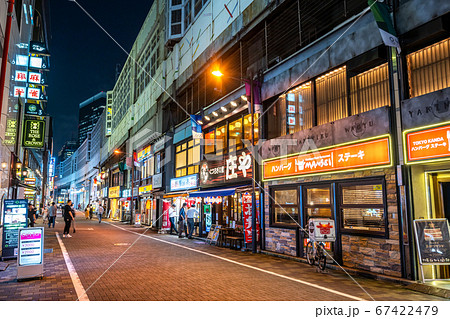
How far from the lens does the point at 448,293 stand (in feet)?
22.7

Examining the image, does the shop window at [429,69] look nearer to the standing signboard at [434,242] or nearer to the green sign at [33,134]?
the standing signboard at [434,242]

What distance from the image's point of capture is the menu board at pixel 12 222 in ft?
37.7

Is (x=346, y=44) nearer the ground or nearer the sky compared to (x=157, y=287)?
nearer the sky

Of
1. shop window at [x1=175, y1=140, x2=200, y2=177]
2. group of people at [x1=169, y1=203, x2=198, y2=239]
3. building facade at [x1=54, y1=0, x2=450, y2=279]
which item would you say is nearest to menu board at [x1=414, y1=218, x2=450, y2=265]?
building facade at [x1=54, y1=0, x2=450, y2=279]

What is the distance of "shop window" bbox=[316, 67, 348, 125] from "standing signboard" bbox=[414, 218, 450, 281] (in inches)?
180

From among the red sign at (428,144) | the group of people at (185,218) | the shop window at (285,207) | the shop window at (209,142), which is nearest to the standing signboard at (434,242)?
the red sign at (428,144)

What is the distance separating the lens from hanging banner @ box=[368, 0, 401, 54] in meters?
8.65

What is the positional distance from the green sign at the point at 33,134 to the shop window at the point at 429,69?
836 inches

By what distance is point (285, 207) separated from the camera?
13398 millimetres

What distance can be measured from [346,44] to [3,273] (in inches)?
486

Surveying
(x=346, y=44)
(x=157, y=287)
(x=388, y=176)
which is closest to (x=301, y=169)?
(x=388, y=176)

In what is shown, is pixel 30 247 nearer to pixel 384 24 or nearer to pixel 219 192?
pixel 219 192

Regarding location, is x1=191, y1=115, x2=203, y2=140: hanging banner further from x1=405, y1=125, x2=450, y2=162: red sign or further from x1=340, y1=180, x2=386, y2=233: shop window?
x1=405, y1=125, x2=450, y2=162: red sign

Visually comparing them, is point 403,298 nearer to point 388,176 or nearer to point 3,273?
point 388,176
